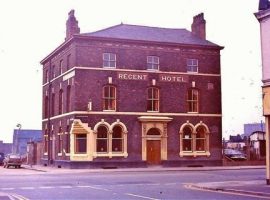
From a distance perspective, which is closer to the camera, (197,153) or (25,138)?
(197,153)

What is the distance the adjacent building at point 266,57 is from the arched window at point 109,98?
24379mm

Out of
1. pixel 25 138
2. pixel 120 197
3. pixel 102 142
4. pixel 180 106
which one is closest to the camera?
pixel 120 197

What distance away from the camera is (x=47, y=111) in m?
56.6

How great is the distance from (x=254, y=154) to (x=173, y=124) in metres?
11.8

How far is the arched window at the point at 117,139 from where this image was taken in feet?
152

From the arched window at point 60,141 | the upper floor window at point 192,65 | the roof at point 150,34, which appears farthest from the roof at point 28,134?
the upper floor window at point 192,65

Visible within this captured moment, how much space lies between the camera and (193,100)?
165 feet

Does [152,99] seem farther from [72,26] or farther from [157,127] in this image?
[72,26]

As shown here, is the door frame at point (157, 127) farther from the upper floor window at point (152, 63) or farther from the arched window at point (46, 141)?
the arched window at point (46, 141)

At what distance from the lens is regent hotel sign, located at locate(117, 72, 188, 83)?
4725 cm

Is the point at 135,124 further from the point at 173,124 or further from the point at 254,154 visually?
the point at 254,154

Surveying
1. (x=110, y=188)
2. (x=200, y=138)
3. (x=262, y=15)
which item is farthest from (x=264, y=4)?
(x=200, y=138)

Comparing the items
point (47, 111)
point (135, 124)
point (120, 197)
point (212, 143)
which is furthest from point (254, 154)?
point (120, 197)

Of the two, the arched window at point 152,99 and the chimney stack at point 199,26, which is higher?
the chimney stack at point 199,26
